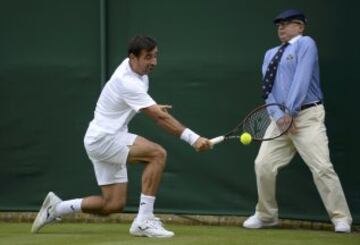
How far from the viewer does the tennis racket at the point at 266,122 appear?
7301mm

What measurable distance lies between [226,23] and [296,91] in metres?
1.15

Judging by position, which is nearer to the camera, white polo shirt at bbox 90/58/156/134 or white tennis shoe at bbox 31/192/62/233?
white polo shirt at bbox 90/58/156/134

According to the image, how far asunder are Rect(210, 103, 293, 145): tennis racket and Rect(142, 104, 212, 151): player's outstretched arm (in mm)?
483

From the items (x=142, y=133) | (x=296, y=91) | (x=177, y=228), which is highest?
(x=296, y=91)

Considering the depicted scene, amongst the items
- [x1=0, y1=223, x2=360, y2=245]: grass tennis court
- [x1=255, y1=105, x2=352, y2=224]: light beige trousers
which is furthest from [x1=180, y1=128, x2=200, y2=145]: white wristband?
[x1=255, y1=105, x2=352, y2=224]: light beige trousers

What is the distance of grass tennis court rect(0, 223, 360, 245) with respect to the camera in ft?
22.9

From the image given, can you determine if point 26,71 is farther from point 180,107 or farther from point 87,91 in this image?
point 180,107

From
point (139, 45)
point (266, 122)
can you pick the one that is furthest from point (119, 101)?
point (266, 122)

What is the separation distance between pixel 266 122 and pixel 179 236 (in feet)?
3.56

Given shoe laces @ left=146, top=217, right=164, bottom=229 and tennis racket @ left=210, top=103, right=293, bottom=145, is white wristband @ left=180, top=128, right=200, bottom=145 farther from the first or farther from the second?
shoe laces @ left=146, top=217, right=164, bottom=229

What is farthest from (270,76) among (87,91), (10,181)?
(10,181)

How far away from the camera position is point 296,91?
739cm

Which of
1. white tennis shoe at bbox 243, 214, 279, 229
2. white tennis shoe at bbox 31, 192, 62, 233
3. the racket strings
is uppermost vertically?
the racket strings

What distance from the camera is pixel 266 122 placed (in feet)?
24.8
